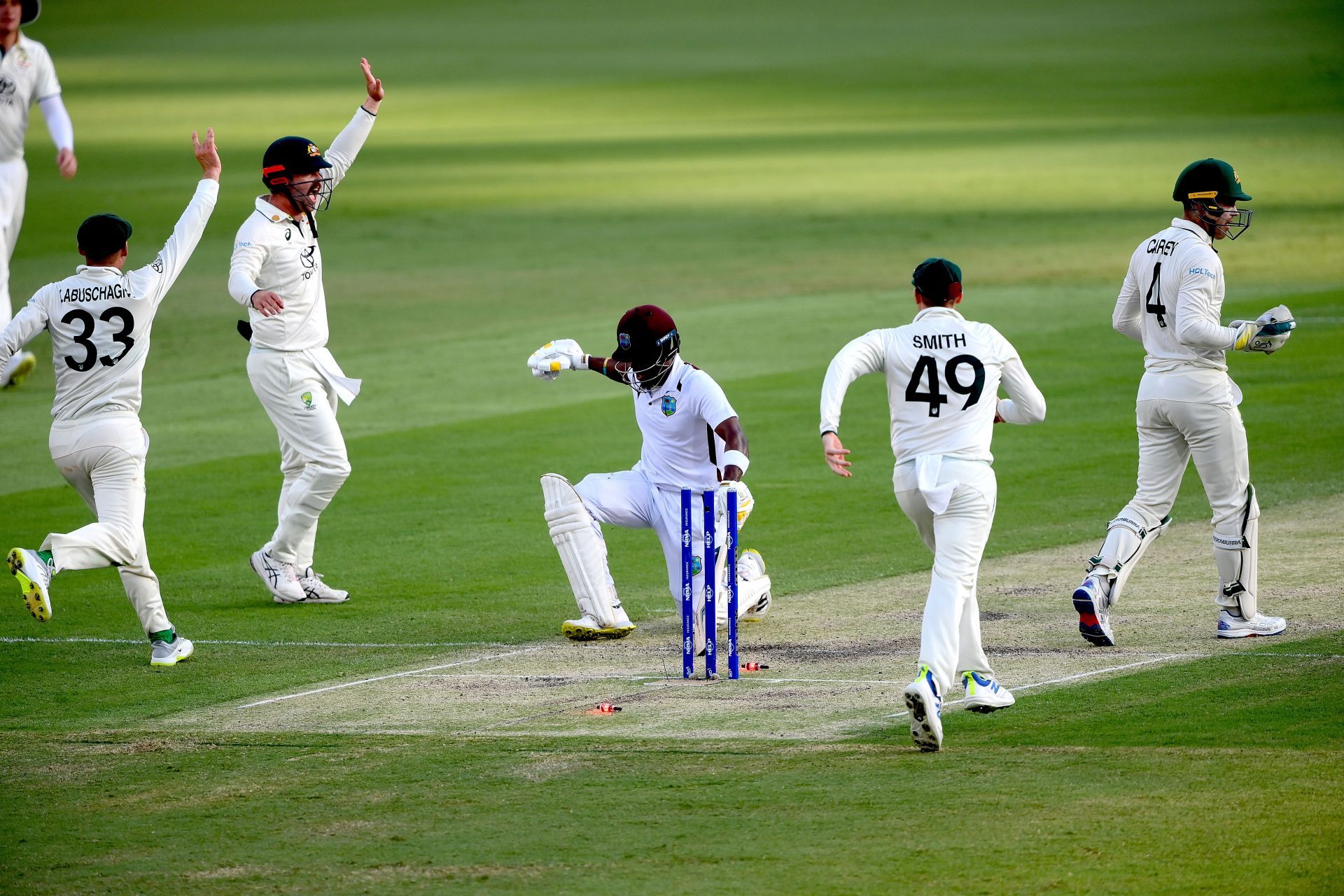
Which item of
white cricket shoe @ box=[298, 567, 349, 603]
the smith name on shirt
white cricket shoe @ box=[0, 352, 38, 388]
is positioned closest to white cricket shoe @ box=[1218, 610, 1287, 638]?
the smith name on shirt

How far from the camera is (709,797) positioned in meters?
6.96

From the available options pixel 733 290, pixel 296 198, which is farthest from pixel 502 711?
pixel 733 290

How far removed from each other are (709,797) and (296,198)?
573 cm

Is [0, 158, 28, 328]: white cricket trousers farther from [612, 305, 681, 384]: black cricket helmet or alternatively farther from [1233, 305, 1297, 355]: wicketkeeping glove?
[1233, 305, 1297, 355]: wicketkeeping glove

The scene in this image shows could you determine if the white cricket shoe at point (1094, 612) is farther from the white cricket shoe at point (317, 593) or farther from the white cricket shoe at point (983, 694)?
the white cricket shoe at point (317, 593)

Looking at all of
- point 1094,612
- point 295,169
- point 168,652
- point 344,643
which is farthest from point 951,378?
point 295,169

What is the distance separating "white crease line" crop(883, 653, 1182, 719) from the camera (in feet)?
26.7

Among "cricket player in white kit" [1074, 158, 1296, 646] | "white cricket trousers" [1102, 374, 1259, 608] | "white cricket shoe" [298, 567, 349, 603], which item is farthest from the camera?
"white cricket shoe" [298, 567, 349, 603]

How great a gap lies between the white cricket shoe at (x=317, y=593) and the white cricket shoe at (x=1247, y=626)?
17.2 ft

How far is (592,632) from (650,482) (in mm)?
920

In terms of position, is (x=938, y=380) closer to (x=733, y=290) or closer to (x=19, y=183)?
(x=19, y=183)

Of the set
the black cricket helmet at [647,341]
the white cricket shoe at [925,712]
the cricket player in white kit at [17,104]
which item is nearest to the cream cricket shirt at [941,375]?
the white cricket shoe at [925,712]

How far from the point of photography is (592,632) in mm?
9938

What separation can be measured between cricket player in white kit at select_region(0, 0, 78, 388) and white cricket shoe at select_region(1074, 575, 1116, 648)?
385 inches
